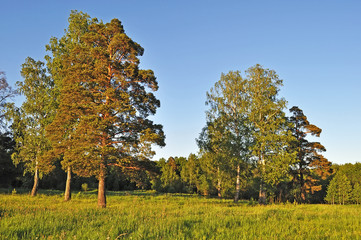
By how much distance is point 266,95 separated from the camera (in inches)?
957

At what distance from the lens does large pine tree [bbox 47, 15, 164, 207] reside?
15.6 m

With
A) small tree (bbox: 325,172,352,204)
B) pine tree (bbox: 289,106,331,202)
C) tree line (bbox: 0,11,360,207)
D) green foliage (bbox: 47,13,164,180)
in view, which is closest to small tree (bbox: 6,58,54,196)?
tree line (bbox: 0,11,360,207)

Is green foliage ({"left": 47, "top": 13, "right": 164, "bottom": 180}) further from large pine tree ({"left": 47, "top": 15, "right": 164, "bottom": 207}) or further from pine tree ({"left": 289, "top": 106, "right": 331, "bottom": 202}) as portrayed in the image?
pine tree ({"left": 289, "top": 106, "right": 331, "bottom": 202})

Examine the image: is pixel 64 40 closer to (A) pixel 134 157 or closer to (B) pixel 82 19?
(B) pixel 82 19

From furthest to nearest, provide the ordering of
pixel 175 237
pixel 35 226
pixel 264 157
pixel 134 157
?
pixel 264 157
pixel 134 157
pixel 35 226
pixel 175 237

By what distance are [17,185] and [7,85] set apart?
35.3 meters

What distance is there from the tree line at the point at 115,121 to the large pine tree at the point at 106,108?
7 cm

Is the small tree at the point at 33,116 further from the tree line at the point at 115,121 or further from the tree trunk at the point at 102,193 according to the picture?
the tree trunk at the point at 102,193

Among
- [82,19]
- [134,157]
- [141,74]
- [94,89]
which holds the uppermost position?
[82,19]

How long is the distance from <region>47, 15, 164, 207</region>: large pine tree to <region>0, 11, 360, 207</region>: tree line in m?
0.07

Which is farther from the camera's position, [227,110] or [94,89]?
[227,110]

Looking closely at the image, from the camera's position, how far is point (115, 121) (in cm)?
1666

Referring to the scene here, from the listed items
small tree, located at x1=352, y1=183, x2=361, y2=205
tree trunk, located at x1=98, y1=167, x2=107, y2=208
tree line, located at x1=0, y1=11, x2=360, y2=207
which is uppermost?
tree line, located at x1=0, y1=11, x2=360, y2=207

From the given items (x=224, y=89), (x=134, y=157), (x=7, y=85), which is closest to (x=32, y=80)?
(x=7, y=85)
